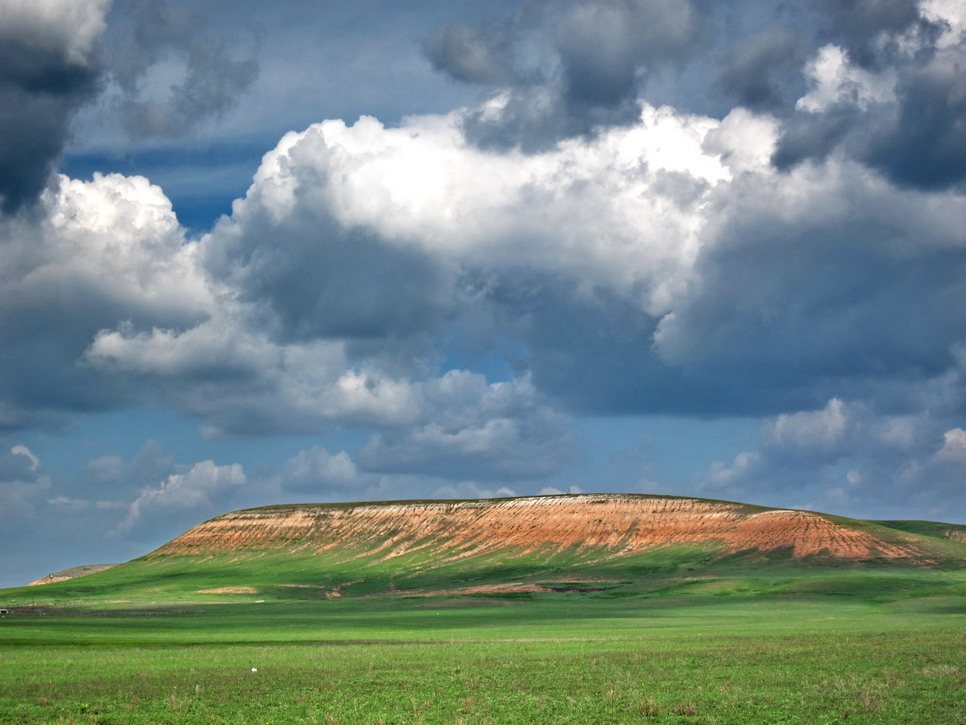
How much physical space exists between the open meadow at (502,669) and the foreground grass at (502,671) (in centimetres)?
13

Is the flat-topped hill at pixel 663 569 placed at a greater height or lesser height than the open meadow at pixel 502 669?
greater

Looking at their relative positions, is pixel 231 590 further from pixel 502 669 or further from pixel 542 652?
pixel 502 669

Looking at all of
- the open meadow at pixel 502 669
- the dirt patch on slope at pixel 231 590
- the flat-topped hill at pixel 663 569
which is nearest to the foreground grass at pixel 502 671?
the open meadow at pixel 502 669

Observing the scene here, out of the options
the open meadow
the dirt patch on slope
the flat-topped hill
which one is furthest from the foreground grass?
the dirt patch on slope

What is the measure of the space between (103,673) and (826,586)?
314ft

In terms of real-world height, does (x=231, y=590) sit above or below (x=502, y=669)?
above

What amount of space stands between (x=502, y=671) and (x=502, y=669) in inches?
32.5

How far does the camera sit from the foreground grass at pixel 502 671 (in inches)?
1373

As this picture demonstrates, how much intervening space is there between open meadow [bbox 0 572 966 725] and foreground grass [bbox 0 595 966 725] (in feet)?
0.43

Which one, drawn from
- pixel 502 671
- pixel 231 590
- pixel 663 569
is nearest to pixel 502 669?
pixel 502 671

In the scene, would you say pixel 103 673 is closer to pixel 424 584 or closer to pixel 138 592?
pixel 424 584

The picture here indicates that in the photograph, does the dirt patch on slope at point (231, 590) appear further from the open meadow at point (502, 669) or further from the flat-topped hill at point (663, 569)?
the open meadow at point (502, 669)

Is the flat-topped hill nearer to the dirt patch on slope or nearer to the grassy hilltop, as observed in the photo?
the dirt patch on slope

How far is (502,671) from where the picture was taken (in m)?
47.6
